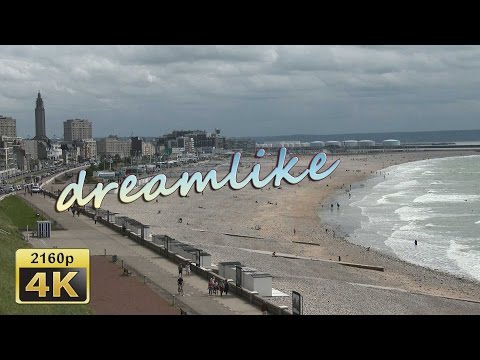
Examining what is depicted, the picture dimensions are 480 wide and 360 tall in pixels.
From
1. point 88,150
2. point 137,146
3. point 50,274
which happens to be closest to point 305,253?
point 50,274

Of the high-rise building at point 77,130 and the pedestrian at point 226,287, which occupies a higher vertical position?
the high-rise building at point 77,130

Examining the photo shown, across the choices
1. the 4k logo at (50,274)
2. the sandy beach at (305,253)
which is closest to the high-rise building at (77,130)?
the sandy beach at (305,253)

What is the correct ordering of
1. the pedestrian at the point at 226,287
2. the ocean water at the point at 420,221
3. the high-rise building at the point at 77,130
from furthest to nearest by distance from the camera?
1. the high-rise building at the point at 77,130
2. the ocean water at the point at 420,221
3. the pedestrian at the point at 226,287

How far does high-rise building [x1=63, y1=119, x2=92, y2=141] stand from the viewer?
467ft

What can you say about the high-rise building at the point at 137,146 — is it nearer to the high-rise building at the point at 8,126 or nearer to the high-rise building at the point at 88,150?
the high-rise building at the point at 88,150

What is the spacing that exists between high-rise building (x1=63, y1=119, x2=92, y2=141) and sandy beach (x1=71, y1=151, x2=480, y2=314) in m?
91.5

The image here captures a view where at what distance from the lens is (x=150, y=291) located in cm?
1681

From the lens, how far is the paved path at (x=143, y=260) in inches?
607

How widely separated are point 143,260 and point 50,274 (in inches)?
421

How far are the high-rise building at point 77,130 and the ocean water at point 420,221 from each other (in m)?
88.9

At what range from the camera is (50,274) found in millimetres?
10656
